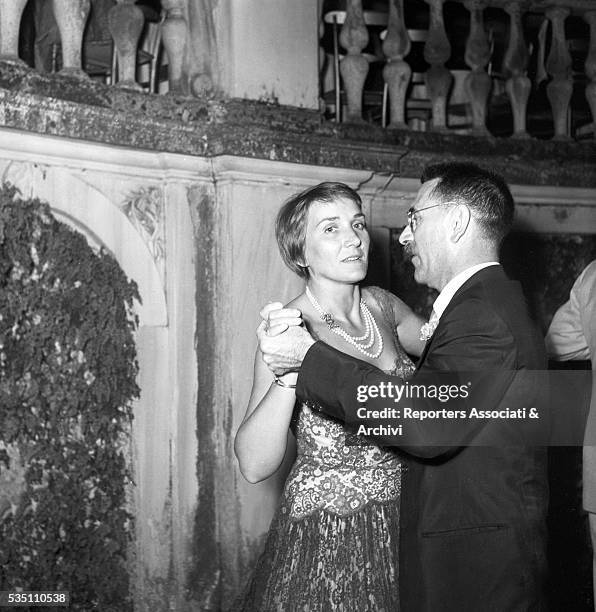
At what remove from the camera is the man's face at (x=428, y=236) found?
2213mm

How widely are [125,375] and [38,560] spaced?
747mm

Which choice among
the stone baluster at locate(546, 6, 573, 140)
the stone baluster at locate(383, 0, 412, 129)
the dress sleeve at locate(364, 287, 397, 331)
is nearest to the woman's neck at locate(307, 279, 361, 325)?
the dress sleeve at locate(364, 287, 397, 331)

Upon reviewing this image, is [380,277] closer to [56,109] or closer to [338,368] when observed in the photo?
[56,109]

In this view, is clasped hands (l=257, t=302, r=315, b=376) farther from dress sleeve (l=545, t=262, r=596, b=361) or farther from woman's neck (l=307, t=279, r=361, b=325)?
dress sleeve (l=545, t=262, r=596, b=361)

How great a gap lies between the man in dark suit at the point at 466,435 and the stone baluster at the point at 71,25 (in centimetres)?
176

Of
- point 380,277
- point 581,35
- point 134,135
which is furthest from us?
point 581,35

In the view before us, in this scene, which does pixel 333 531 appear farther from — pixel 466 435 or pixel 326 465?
pixel 466 435

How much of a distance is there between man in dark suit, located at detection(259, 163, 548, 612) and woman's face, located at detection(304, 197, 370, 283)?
0.62 metres

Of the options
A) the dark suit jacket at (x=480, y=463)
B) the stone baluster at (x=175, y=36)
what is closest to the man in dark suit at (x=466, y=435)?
the dark suit jacket at (x=480, y=463)

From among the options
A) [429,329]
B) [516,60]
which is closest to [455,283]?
[429,329]

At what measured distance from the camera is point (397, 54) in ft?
13.9

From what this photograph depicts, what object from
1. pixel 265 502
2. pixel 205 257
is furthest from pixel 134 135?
pixel 265 502

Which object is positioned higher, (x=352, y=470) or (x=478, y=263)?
(x=478, y=263)

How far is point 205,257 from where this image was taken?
3691 millimetres
